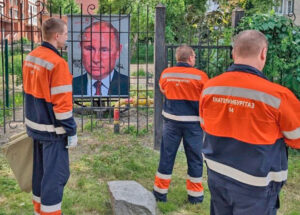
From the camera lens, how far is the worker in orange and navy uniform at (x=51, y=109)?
11.8 ft

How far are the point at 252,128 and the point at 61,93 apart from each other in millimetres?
1792

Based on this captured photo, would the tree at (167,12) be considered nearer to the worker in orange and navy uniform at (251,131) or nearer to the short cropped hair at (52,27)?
the short cropped hair at (52,27)

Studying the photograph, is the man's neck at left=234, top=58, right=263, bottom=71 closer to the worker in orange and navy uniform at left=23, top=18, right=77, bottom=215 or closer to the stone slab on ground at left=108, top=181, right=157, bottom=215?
the worker in orange and navy uniform at left=23, top=18, right=77, bottom=215

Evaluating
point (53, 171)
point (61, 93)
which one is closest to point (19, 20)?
point (61, 93)

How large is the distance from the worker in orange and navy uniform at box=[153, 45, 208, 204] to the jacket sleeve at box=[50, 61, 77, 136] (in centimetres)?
156

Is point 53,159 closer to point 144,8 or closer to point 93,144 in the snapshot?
point 93,144

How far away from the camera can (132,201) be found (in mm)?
4445

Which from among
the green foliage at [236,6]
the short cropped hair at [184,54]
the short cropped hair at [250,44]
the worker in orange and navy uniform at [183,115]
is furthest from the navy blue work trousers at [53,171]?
the green foliage at [236,6]

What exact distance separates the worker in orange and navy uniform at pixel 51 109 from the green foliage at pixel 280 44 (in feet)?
14.3

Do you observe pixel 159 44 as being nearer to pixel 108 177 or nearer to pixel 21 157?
pixel 108 177

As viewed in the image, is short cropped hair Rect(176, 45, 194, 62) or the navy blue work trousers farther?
short cropped hair Rect(176, 45, 194, 62)

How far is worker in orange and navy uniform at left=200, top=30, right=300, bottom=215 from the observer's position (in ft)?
8.42

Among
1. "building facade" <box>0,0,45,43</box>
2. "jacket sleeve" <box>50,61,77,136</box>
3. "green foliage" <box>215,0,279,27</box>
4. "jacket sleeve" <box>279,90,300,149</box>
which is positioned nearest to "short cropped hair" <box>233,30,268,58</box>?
"jacket sleeve" <box>279,90,300,149</box>

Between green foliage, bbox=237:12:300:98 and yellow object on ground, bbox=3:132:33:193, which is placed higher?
green foliage, bbox=237:12:300:98
